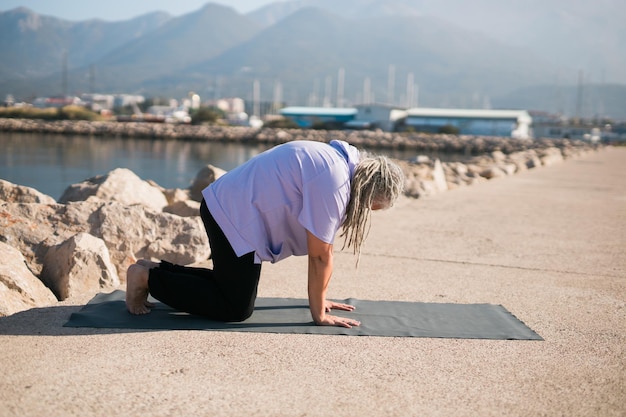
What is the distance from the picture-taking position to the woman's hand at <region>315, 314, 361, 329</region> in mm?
3740

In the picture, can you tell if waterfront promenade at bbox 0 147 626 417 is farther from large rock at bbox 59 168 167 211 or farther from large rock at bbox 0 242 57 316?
large rock at bbox 59 168 167 211

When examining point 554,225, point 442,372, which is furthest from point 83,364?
point 554,225

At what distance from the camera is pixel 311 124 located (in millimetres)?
72375

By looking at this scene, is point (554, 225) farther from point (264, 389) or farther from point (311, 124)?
point (311, 124)

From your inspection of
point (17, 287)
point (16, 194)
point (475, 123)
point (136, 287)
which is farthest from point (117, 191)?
point (475, 123)

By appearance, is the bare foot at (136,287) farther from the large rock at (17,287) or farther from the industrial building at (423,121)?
the industrial building at (423,121)

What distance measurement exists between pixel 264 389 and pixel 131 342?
0.87m

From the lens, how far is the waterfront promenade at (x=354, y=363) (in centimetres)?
271

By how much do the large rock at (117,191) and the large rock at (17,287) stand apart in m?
2.38

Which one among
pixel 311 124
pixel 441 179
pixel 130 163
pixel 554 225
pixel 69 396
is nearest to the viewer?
pixel 69 396

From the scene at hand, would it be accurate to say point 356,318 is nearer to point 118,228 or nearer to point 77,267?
point 77,267

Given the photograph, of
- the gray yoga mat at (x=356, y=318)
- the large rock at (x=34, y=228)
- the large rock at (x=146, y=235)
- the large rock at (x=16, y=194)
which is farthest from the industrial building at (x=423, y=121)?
the gray yoga mat at (x=356, y=318)

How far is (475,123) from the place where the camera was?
233 ft

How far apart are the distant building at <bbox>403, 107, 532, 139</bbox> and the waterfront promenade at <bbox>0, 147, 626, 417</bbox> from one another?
64.5m
